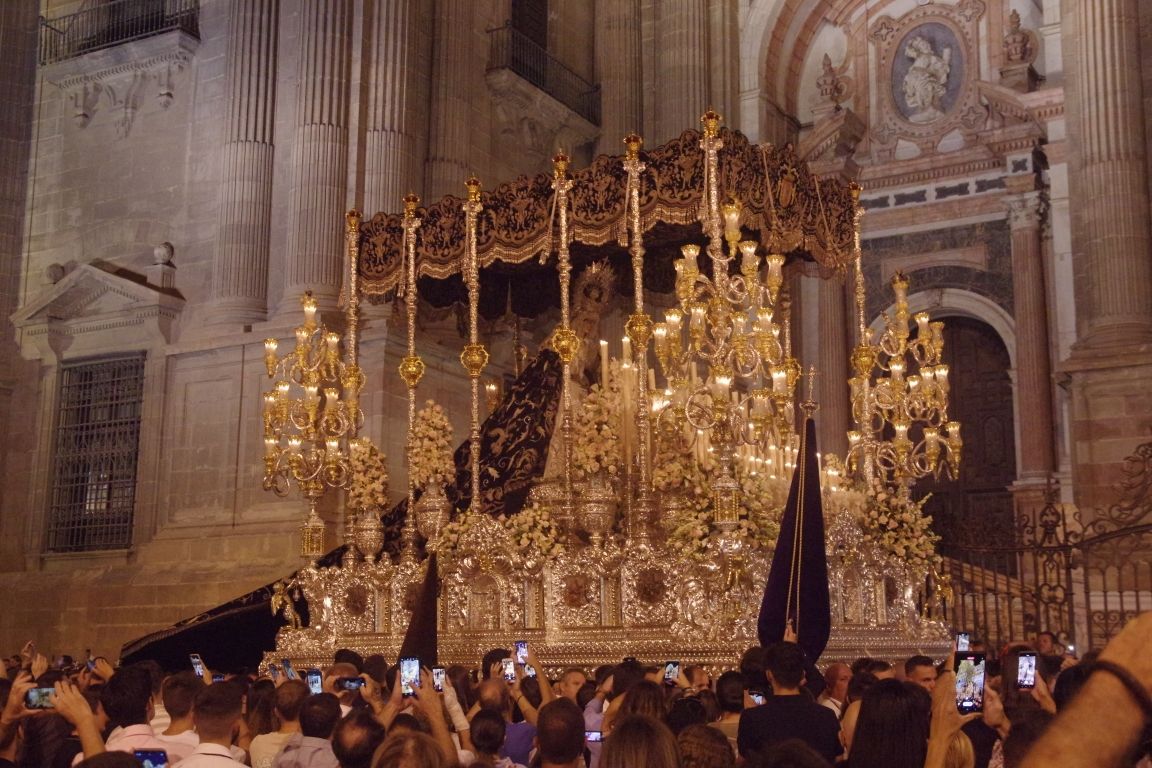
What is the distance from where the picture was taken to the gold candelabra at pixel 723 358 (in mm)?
11680

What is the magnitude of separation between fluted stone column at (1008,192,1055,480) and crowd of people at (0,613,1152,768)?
16.3 m

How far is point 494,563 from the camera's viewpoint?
13.2 m

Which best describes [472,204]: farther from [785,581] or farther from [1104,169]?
[1104,169]

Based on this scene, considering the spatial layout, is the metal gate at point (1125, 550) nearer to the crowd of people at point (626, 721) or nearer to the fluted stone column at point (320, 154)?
the crowd of people at point (626, 721)

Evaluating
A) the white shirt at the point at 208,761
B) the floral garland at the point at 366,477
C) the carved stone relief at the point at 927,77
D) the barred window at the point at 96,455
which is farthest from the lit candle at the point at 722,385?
the carved stone relief at the point at 927,77

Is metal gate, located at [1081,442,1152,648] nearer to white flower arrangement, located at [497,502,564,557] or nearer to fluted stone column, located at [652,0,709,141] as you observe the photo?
white flower arrangement, located at [497,502,564,557]

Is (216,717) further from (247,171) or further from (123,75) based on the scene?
(123,75)

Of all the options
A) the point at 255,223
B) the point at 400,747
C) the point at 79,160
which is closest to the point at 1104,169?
the point at 255,223

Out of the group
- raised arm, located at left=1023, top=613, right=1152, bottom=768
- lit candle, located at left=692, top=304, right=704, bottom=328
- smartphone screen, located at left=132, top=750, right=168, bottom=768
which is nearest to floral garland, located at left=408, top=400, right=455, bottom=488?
lit candle, located at left=692, top=304, right=704, bottom=328

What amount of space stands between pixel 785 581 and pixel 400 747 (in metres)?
6.28

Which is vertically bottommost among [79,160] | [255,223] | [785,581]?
[785,581]

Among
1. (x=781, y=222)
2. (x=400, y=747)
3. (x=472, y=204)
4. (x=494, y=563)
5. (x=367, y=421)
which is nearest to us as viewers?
(x=400, y=747)

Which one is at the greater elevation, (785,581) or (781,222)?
(781,222)

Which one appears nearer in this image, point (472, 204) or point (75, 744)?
point (75, 744)
